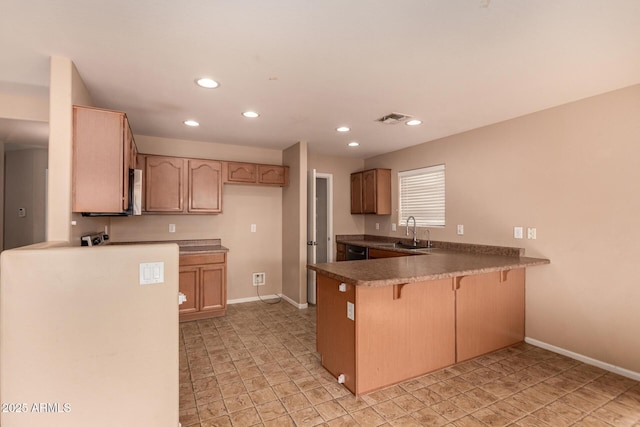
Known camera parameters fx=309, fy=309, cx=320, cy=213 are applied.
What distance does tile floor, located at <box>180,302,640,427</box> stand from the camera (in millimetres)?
2051

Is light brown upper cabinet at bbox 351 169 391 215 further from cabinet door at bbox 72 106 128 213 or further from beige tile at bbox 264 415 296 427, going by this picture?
cabinet door at bbox 72 106 128 213

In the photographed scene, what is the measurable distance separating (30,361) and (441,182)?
4.36 m

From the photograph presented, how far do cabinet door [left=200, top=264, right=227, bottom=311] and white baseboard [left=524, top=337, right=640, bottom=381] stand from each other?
3629mm

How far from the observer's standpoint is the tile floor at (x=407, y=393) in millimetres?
2051

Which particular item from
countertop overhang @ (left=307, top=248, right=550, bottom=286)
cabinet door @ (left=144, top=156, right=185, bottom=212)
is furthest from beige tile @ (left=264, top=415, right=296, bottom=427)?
cabinet door @ (left=144, top=156, right=185, bottom=212)

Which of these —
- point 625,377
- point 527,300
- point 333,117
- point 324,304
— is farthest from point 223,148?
point 625,377

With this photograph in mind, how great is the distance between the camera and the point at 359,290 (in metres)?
2.29

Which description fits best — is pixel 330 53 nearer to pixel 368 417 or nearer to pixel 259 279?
pixel 368 417

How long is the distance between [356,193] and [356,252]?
1.12 meters

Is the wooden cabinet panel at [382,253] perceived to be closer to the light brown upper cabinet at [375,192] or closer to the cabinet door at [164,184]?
the light brown upper cabinet at [375,192]

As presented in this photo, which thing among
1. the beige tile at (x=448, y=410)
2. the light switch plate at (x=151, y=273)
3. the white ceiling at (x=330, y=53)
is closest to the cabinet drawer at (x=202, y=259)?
the white ceiling at (x=330, y=53)

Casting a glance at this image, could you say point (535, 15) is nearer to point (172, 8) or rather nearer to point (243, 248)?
point (172, 8)

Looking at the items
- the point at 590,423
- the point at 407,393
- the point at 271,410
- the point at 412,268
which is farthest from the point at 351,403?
the point at 590,423

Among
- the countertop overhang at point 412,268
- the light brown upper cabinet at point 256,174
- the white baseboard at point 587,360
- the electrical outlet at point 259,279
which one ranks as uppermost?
the light brown upper cabinet at point 256,174
